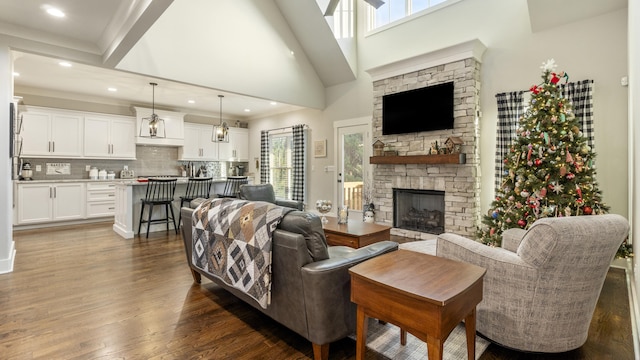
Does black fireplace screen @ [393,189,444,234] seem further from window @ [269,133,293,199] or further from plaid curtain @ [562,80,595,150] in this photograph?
window @ [269,133,293,199]

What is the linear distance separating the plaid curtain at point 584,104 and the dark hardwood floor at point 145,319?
1.63m

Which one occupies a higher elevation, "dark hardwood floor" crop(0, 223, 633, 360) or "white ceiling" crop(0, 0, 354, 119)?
"white ceiling" crop(0, 0, 354, 119)

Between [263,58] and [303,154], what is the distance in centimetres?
236

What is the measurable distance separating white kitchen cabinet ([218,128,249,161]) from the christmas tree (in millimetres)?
6968

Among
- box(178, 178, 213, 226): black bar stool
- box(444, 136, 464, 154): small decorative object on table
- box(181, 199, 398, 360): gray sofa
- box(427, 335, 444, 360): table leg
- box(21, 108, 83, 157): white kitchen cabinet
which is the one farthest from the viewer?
box(21, 108, 83, 157): white kitchen cabinet

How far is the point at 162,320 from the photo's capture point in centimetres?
239

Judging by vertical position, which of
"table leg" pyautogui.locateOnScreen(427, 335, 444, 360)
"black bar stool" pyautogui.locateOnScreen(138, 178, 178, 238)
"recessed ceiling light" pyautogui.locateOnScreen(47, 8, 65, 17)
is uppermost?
"recessed ceiling light" pyautogui.locateOnScreen(47, 8, 65, 17)

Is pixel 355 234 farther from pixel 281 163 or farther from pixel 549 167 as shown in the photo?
pixel 281 163

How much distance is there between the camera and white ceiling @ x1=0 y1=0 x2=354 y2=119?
119 inches

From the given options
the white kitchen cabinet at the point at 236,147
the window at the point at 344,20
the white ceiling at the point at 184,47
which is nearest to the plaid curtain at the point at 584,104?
the white ceiling at the point at 184,47

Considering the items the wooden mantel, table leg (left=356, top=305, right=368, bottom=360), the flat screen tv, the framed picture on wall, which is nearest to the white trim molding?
the flat screen tv

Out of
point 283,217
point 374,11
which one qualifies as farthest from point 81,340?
point 374,11

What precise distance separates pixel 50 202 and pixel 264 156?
452cm

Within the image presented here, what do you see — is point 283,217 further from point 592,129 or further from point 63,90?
point 63,90
